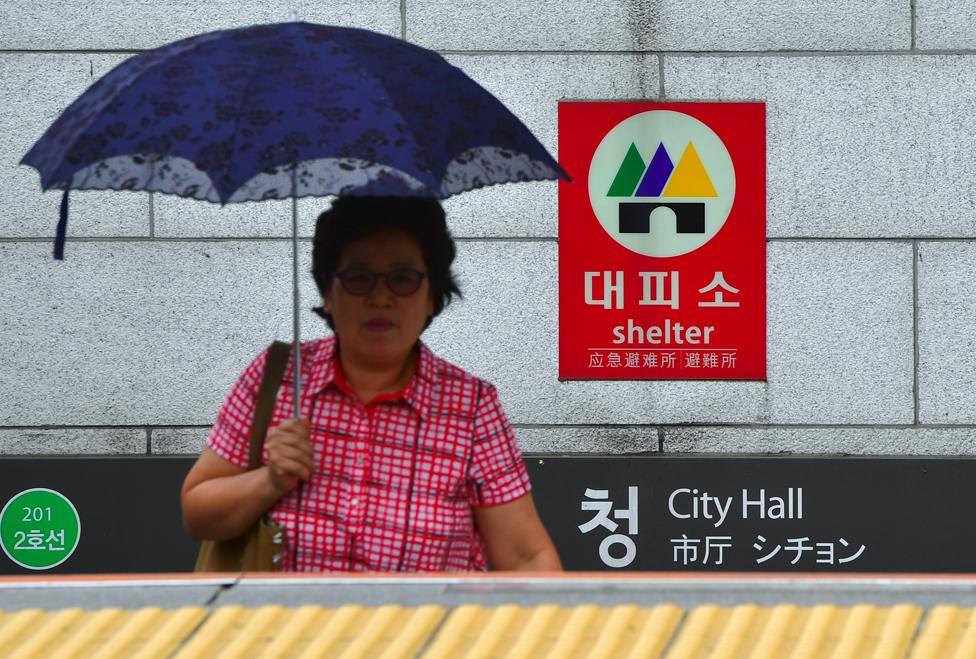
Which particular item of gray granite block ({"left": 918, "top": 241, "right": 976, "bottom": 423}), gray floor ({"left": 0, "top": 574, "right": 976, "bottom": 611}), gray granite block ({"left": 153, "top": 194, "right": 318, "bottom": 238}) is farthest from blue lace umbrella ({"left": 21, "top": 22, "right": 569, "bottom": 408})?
gray granite block ({"left": 918, "top": 241, "right": 976, "bottom": 423})

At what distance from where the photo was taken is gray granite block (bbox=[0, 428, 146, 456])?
6.23 meters

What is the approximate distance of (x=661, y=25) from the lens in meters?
6.18

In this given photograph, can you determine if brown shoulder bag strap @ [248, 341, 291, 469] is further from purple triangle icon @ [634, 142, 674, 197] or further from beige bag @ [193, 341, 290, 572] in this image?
purple triangle icon @ [634, 142, 674, 197]

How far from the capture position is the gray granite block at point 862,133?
6195mm

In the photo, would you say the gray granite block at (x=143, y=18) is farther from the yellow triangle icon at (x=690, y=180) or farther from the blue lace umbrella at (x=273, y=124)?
the blue lace umbrella at (x=273, y=124)

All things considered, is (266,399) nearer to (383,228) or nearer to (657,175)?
(383,228)

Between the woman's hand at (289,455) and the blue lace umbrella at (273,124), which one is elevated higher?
the blue lace umbrella at (273,124)

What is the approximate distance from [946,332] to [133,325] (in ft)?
12.7

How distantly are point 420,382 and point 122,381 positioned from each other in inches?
154

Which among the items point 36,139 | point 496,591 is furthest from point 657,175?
point 496,591

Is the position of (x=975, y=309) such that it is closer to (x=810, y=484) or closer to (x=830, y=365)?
(x=830, y=365)

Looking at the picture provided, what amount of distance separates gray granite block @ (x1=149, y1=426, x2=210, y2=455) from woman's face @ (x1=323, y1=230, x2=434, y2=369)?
12.2 ft

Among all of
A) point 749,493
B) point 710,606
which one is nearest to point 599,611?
point 710,606

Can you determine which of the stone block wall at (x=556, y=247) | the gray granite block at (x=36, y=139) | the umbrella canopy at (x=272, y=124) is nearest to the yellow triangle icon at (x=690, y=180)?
the stone block wall at (x=556, y=247)
